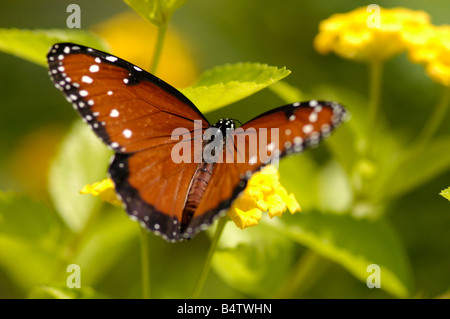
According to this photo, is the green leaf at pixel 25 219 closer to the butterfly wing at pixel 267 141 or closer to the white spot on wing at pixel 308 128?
the butterfly wing at pixel 267 141

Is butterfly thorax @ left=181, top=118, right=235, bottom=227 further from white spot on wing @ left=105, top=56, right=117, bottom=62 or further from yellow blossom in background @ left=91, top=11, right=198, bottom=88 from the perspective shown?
yellow blossom in background @ left=91, top=11, right=198, bottom=88

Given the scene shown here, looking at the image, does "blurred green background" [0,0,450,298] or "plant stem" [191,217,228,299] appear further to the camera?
"blurred green background" [0,0,450,298]

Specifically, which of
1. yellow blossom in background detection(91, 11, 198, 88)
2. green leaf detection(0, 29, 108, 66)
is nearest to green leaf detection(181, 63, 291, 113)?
green leaf detection(0, 29, 108, 66)

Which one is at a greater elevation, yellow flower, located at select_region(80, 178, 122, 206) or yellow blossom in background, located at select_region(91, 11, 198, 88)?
yellow blossom in background, located at select_region(91, 11, 198, 88)

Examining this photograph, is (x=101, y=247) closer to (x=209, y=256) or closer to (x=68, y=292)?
(x=68, y=292)

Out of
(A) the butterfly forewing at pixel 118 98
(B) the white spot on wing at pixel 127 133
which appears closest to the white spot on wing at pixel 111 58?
(A) the butterfly forewing at pixel 118 98

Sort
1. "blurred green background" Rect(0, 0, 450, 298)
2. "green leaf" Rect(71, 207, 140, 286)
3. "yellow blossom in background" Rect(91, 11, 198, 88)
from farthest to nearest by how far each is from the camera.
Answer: "yellow blossom in background" Rect(91, 11, 198, 88)
"blurred green background" Rect(0, 0, 450, 298)
"green leaf" Rect(71, 207, 140, 286)
